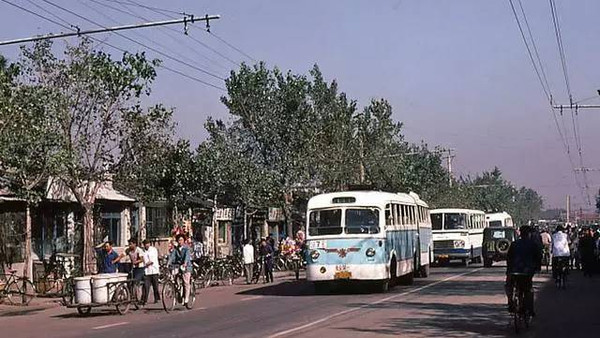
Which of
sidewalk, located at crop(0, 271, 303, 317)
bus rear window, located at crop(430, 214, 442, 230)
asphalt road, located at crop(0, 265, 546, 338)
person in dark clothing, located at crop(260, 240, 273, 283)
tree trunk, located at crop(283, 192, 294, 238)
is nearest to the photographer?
asphalt road, located at crop(0, 265, 546, 338)

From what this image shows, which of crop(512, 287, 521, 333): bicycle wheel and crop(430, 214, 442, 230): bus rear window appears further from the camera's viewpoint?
crop(430, 214, 442, 230): bus rear window

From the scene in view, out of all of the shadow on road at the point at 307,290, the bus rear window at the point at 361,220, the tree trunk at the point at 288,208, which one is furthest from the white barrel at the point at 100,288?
the tree trunk at the point at 288,208

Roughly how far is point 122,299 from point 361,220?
8.16 m

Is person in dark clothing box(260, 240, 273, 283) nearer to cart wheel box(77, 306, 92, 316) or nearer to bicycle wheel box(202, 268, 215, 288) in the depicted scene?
bicycle wheel box(202, 268, 215, 288)

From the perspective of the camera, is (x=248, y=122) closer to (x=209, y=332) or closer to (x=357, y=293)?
(x=357, y=293)

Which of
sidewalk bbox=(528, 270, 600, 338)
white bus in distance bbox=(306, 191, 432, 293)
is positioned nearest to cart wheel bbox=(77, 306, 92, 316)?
white bus in distance bbox=(306, 191, 432, 293)

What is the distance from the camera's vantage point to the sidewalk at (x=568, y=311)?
54.7 ft

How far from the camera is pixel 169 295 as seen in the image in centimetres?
2416

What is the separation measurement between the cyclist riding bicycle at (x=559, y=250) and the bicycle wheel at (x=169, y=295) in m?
11.8

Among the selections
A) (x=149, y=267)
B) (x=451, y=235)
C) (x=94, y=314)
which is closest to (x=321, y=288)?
(x=149, y=267)

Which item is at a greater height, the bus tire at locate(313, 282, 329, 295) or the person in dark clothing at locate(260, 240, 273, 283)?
the person in dark clothing at locate(260, 240, 273, 283)

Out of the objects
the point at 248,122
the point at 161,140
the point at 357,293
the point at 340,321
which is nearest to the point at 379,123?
the point at 248,122

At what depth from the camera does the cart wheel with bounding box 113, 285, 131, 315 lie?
2228 centimetres

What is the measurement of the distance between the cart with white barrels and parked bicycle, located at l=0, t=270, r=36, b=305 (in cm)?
571
